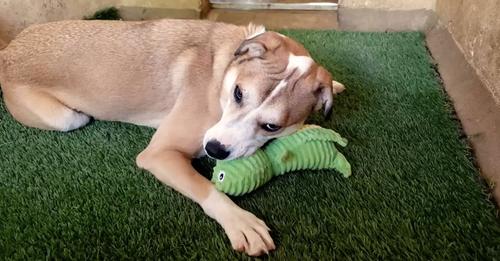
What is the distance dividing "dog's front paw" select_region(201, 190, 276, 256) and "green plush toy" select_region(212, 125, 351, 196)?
0.23 ft

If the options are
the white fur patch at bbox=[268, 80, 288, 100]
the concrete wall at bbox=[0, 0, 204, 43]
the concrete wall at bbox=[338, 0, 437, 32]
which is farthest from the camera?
the concrete wall at bbox=[338, 0, 437, 32]

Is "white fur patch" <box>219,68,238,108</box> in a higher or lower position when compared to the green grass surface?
higher

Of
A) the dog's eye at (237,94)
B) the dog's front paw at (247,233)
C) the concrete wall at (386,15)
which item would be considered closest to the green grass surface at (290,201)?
the dog's front paw at (247,233)

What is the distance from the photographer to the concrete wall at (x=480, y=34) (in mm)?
2355

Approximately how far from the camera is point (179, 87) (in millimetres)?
2172

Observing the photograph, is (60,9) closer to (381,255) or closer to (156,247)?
(156,247)

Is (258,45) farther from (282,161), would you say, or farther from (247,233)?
(247,233)

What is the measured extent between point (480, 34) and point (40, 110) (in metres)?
2.21

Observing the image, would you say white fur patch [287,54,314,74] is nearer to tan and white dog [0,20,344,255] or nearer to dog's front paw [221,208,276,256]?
tan and white dog [0,20,344,255]

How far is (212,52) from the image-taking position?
2150mm

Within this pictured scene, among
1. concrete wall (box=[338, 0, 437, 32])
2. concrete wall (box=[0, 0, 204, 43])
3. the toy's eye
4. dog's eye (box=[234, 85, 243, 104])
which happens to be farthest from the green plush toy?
concrete wall (box=[0, 0, 204, 43])

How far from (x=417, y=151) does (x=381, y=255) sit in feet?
2.26

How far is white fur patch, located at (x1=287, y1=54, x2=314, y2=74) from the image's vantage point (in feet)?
6.03

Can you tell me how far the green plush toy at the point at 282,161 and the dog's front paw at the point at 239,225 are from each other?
71mm
